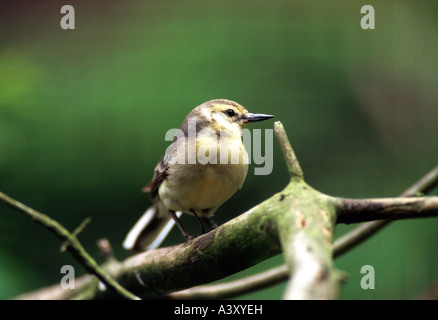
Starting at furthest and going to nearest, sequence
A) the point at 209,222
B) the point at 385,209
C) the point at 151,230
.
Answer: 1. the point at 151,230
2. the point at 209,222
3. the point at 385,209

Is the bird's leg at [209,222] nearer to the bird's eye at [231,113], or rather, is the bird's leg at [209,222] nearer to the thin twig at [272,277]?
the thin twig at [272,277]

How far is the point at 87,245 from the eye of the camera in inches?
113

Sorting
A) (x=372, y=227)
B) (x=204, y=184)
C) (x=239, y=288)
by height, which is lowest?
(x=239, y=288)

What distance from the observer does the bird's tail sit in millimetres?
2402

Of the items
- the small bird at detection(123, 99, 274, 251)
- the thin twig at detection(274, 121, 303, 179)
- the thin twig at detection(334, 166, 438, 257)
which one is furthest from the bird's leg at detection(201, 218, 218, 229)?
the thin twig at detection(274, 121, 303, 179)

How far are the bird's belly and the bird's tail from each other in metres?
0.39

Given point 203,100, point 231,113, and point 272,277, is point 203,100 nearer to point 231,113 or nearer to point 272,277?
point 231,113

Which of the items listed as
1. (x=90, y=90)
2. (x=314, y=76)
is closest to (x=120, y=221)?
(x=90, y=90)

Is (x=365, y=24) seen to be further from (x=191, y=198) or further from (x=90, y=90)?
(x=191, y=198)

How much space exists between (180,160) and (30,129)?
1289mm

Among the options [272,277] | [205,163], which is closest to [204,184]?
[205,163]

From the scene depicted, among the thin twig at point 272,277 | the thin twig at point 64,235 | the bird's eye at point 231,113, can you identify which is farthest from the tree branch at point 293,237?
the bird's eye at point 231,113

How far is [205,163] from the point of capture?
1896 mm

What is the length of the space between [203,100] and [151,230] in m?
0.97
